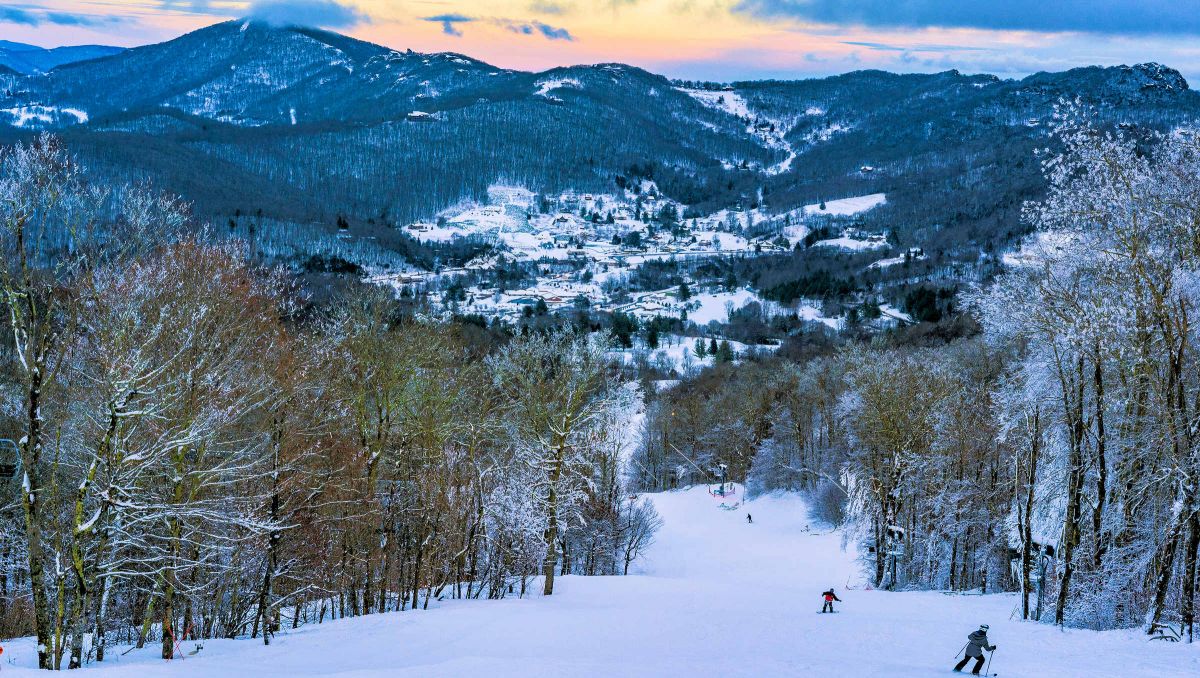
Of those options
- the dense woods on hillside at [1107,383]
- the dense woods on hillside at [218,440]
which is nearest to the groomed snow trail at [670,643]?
the dense woods on hillside at [1107,383]

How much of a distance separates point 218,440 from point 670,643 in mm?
13194

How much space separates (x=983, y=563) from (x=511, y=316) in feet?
540

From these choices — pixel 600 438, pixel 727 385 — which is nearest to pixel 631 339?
pixel 727 385

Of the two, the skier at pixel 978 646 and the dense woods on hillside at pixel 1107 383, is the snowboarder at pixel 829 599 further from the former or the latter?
the skier at pixel 978 646

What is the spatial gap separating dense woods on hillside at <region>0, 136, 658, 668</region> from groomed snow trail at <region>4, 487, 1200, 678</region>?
7.51 ft

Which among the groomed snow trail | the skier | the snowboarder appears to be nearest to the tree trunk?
the groomed snow trail

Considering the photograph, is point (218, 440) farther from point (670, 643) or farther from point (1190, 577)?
point (1190, 577)

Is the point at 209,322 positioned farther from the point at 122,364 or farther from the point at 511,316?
the point at 511,316

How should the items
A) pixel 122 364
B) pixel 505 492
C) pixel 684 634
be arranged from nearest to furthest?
pixel 122 364 < pixel 684 634 < pixel 505 492

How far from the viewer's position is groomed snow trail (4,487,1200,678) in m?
14.8

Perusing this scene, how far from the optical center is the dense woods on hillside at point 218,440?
14516mm

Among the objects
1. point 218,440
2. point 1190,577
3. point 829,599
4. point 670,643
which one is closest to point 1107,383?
point 1190,577

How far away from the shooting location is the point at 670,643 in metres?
18.9

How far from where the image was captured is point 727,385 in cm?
9688
